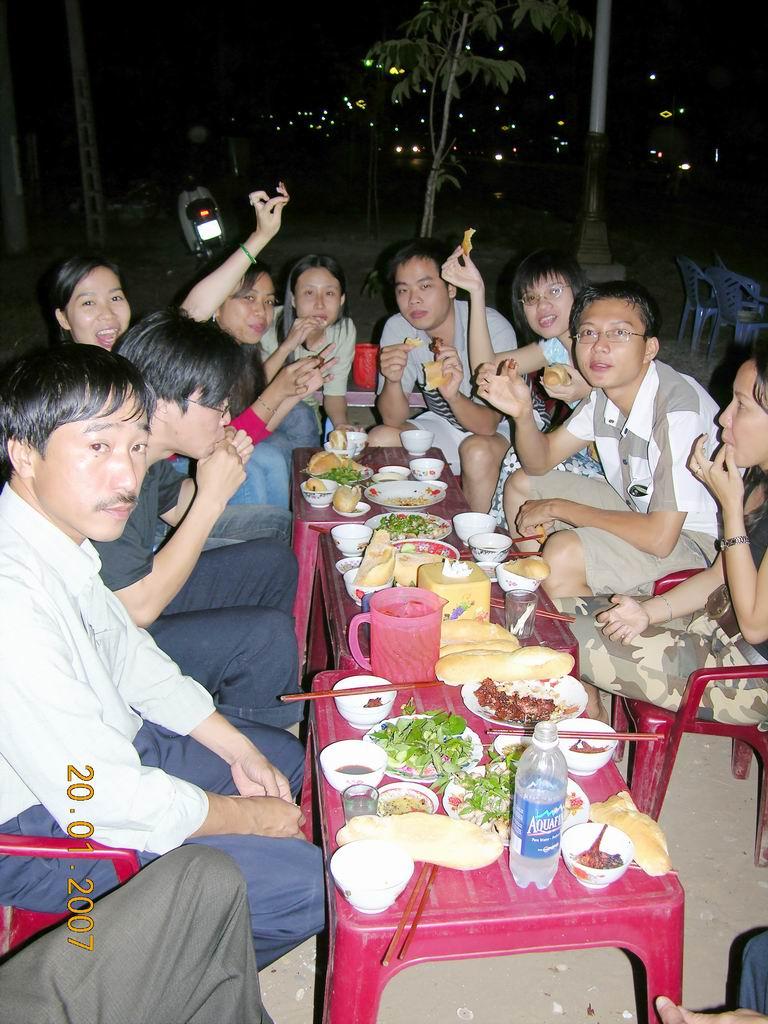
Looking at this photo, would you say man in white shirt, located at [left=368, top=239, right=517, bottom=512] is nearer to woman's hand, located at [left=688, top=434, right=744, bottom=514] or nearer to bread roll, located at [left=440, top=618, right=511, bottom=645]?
woman's hand, located at [left=688, top=434, right=744, bottom=514]

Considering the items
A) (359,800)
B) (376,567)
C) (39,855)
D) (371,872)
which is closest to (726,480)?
(376,567)

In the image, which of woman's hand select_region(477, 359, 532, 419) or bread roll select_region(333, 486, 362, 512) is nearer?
bread roll select_region(333, 486, 362, 512)

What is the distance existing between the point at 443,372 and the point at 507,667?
2.25 metres

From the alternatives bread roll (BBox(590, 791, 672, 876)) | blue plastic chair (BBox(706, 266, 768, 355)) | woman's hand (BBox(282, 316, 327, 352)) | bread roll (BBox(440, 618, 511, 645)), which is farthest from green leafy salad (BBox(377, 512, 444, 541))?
blue plastic chair (BBox(706, 266, 768, 355))

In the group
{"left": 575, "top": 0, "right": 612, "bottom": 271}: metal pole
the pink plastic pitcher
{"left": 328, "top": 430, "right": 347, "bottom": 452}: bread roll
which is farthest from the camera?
{"left": 575, "top": 0, "right": 612, "bottom": 271}: metal pole

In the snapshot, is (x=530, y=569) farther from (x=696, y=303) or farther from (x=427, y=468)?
(x=696, y=303)

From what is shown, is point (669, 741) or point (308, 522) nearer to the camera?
point (669, 741)

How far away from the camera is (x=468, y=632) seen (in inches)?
83.6

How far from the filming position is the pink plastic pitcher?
6.42ft

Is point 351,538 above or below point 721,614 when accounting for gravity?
above

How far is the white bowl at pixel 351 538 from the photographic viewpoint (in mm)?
2771

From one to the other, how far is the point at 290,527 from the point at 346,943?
94.8 inches

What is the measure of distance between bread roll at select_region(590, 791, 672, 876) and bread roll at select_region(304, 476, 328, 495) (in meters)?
1.83

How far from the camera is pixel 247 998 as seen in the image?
1561 mm
